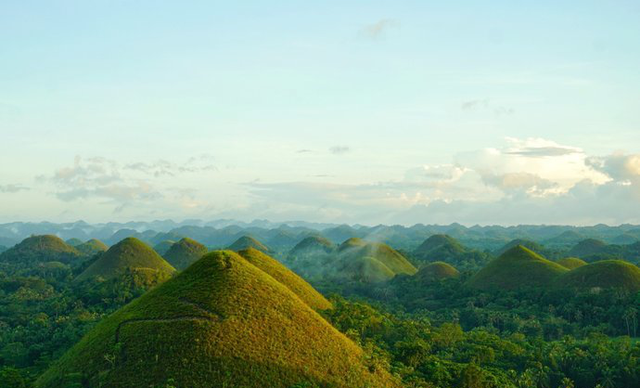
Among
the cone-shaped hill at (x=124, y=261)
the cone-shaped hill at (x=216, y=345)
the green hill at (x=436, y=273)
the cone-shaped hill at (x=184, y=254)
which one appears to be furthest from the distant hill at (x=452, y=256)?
the cone-shaped hill at (x=216, y=345)

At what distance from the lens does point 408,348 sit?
39.4 metres

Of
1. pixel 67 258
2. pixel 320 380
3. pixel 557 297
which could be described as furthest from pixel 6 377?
pixel 67 258

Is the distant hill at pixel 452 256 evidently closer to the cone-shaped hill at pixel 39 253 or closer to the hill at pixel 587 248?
the hill at pixel 587 248

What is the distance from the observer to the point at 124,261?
95.6 metres

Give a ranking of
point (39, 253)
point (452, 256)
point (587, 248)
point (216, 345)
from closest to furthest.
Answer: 1. point (216, 345)
2. point (39, 253)
3. point (452, 256)
4. point (587, 248)

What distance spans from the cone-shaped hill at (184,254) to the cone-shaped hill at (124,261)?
1837 centimetres

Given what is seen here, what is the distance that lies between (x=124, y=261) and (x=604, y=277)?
84012mm

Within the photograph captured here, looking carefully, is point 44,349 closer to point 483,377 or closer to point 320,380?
point 320,380

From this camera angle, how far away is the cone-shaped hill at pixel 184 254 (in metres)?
120

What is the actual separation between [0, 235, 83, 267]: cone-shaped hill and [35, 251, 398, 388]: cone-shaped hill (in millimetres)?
118248

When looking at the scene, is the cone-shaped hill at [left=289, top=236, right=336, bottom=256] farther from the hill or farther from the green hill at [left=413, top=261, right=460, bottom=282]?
the hill

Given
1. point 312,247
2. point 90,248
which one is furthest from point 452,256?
point 90,248

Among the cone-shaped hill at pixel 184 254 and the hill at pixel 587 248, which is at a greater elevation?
the hill at pixel 587 248

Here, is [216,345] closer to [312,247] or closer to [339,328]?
[339,328]
